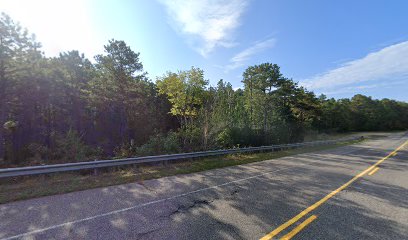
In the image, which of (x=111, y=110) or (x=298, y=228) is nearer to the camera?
(x=298, y=228)

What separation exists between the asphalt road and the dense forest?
7.63 metres

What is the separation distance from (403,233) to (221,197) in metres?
3.76

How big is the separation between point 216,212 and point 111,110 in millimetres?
29880

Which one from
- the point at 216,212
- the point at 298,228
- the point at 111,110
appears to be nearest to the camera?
the point at 298,228

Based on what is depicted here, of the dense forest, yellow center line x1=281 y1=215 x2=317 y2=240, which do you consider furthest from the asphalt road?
the dense forest

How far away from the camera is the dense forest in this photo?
1691 centimetres

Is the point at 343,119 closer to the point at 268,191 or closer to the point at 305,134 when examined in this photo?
the point at 305,134

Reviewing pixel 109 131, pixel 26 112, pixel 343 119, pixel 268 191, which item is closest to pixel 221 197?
pixel 268 191

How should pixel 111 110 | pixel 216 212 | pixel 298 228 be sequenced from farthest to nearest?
pixel 111 110 → pixel 216 212 → pixel 298 228

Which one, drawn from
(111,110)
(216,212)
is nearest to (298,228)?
(216,212)

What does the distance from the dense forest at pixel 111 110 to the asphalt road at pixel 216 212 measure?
763cm

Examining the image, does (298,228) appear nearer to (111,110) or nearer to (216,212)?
(216,212)

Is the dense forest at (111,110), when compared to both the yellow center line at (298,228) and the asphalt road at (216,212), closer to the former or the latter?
the asphalt road at (216,212)

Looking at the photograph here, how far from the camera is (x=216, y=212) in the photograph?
494cm
